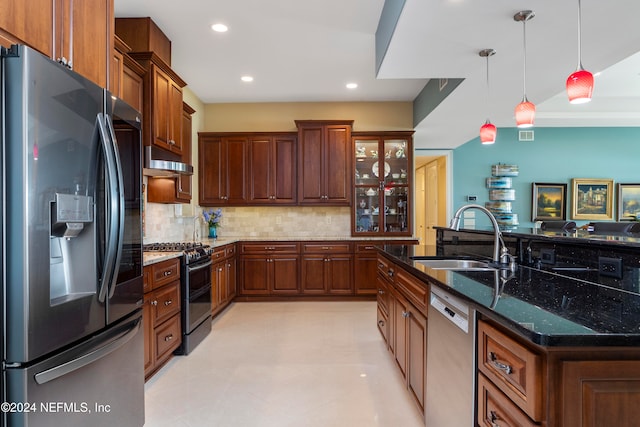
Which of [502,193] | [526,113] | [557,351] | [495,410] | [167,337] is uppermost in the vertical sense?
Answer: [526,113]

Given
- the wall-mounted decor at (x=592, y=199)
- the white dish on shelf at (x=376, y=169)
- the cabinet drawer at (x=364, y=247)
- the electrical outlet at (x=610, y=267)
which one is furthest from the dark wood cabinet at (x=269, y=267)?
the wall-mounted decor at (x=592, y=199)

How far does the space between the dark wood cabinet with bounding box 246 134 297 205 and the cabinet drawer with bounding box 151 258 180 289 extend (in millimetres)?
2304

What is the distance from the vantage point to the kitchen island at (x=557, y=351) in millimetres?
917

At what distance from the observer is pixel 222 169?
523cm

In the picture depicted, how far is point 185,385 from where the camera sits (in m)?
2.56

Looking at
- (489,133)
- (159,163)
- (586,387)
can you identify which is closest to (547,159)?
(489,133)

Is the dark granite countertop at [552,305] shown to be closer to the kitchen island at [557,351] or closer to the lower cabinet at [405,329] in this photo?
the kitchen island at [557,351]

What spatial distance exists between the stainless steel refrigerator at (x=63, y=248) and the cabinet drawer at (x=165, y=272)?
966 mm

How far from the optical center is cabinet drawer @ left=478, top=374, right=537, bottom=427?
1.03 meters

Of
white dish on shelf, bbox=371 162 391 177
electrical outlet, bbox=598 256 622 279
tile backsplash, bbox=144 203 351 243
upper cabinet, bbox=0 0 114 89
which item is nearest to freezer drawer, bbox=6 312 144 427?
upper cabinet, bbox=0 0 114 89

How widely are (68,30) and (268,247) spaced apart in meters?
3.69

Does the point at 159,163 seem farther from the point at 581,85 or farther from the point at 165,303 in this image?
the point at 581,85

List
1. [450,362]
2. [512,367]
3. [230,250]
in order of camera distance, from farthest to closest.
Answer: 1. [230,250]
2. [450,362]
3. [512,367]

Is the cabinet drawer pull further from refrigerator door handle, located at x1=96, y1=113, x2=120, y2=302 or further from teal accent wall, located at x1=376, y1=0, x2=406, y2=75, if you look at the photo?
teal accent wall, located at x1=376, y1=0, x2=406, y2=75
